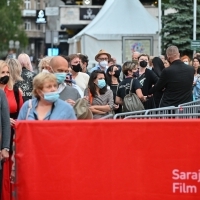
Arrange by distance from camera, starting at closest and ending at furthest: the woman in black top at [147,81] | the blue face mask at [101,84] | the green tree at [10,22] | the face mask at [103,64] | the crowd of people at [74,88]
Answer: the crowd of people at [74,88]
the blue face mask at [101,84]
the woman in black top at [147,81]
the face mask at [103,64]
the green tree at [10,22]

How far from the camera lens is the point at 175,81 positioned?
12969 mm

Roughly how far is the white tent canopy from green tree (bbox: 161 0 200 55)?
6.55 ft

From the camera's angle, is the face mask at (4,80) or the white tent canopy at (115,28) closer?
the face mask at (4,80)

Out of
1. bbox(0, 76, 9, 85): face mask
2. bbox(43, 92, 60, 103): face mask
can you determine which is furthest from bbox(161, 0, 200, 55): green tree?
bbox(43, 92, 60, 103): face mask

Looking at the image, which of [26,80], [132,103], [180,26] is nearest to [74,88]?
[26,80]

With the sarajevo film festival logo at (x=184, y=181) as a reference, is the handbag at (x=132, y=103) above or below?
above

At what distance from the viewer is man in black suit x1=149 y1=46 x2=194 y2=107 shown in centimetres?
1289

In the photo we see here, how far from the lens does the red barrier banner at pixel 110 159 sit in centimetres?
780

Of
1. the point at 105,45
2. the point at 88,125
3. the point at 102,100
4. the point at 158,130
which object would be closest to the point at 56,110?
the point at 88,125

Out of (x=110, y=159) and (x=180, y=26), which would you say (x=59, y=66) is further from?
(x=180, y=26)

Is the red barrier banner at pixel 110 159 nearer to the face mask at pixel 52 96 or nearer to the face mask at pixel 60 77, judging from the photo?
the face mask at pixel 52 96

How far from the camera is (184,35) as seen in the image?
122ft

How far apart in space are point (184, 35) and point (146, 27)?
12.2 feet

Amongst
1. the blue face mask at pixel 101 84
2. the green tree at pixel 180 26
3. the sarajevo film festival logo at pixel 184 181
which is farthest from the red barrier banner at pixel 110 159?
the green tree at pixel 180 26
